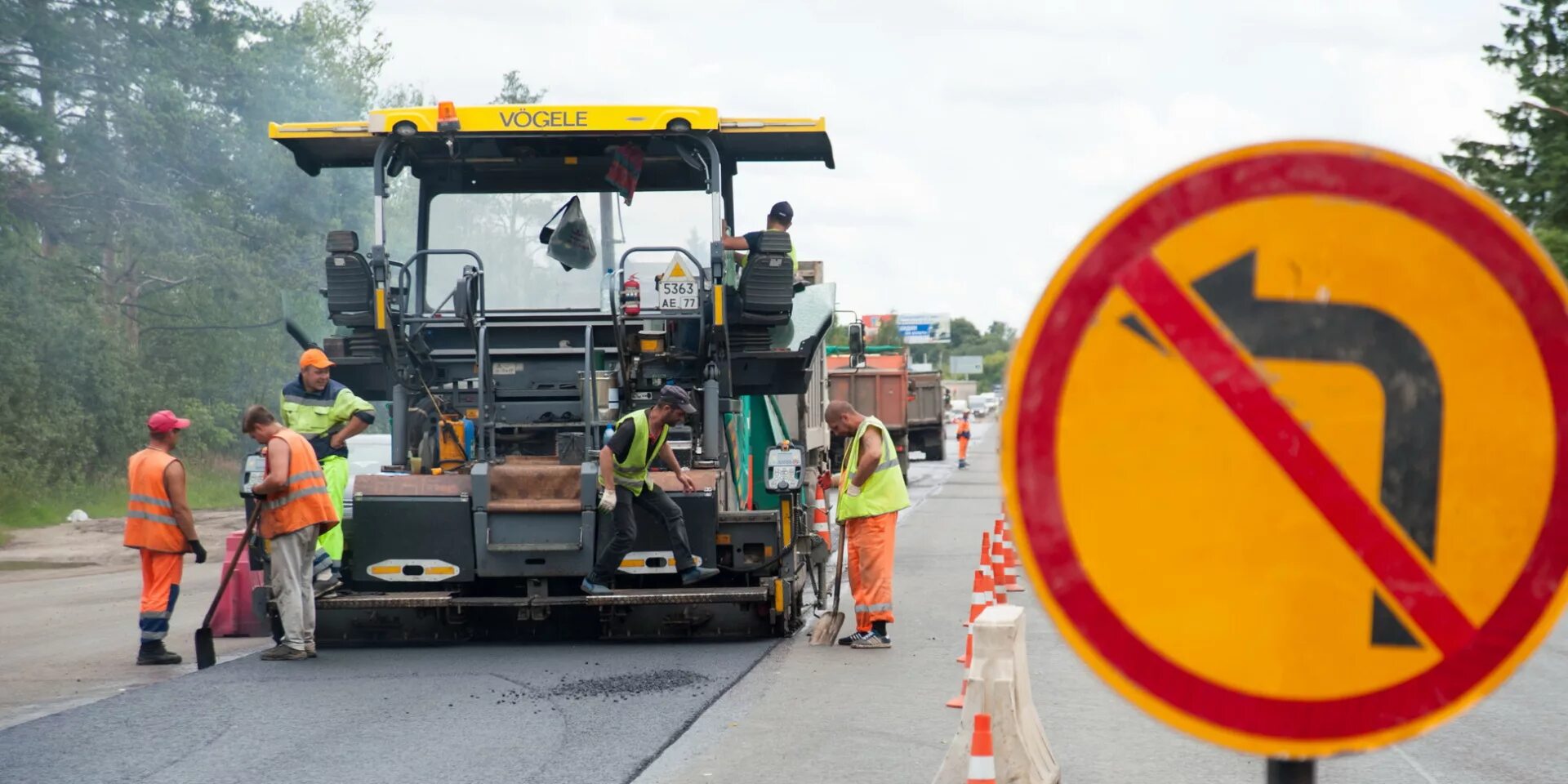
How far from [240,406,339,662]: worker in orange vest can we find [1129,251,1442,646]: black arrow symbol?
30.4 ft

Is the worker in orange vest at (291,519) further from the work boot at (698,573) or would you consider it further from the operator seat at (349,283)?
the work boot at (698,573)

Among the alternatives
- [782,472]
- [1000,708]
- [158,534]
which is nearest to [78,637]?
[158,534]

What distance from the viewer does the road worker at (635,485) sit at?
35.2 ft

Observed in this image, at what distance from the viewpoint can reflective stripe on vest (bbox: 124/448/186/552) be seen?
10953mm

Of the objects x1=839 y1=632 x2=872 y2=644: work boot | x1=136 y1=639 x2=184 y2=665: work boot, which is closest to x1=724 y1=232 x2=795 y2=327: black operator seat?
x1=839 y1=632 x2=872 y2=644: work boot

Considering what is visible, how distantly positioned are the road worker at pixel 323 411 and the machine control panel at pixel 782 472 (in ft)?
8.93

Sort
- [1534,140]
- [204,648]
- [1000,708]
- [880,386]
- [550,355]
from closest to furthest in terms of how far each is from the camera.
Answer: [1000,708]
[204,648]
[550,355]
[1534,140]
[880,386]

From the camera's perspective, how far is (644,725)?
326 inches

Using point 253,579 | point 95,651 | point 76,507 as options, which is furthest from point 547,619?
point 76,507

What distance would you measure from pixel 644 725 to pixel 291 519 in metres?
3.44

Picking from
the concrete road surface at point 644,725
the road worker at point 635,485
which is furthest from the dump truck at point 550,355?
the concrete road surface at point 644,725

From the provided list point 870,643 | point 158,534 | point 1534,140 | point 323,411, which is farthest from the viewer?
point 1534,140

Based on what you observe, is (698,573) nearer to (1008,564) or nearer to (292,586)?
(292,586)

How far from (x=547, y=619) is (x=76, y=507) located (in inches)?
696
